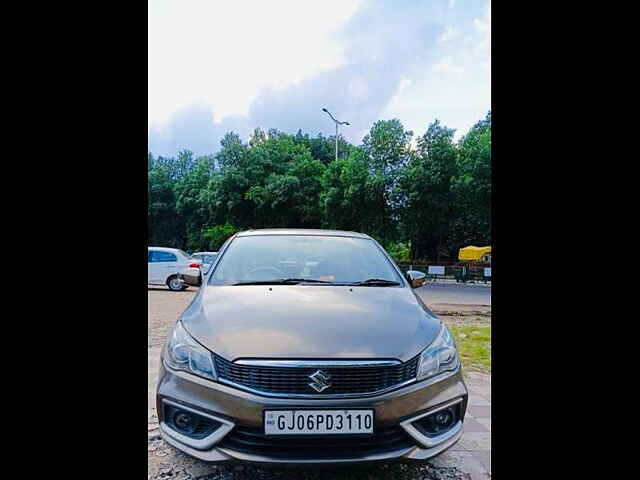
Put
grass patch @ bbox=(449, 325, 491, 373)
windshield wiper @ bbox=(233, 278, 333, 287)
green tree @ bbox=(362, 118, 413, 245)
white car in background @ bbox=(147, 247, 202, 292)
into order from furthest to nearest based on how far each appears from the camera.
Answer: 1. green tree @ bbox=(362, 118, 413, 245)
2. white car in background @ bbox=(147, 247, 202, 292)
3. grass patch @ bbox=(449, 325, 491, 373)
4. windshield wiper @ bbox=(233, 278, 333, 287)

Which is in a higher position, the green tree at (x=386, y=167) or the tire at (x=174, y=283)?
the green tree at (x=386, y=167)

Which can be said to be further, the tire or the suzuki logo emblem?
Result: the tire

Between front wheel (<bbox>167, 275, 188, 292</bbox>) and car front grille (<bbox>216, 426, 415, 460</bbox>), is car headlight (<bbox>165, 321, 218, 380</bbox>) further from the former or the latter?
front wheel (<bbox>167, 275, 188, 292</bbox>)

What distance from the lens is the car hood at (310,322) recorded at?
77.9 inches

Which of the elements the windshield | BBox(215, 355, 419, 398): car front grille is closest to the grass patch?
the windshield

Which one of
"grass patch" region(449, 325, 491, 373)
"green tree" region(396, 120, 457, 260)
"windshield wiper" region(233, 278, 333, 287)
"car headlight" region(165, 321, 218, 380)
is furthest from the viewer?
"green tree" region(396, 120, 457, 260)

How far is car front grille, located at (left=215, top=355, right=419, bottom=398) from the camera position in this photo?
6.16 feet

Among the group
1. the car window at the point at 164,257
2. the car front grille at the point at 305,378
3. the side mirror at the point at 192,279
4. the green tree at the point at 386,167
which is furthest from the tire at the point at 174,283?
the car front grille at the point at 305,378

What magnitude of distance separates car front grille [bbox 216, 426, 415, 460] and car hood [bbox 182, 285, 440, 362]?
312mm

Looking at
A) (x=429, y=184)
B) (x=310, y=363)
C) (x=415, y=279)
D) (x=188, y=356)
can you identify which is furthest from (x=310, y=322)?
(x=429, y=184)

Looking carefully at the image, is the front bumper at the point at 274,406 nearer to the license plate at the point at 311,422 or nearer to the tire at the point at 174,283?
the license plate at the point at 311,422

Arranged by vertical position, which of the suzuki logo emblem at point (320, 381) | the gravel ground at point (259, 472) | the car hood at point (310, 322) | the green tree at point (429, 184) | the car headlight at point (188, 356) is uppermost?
the green tree at point (429, 184)

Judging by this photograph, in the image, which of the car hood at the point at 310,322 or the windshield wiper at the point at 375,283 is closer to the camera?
the car hood at the point at 310,322

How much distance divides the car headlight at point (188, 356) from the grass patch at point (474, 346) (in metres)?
2.40
